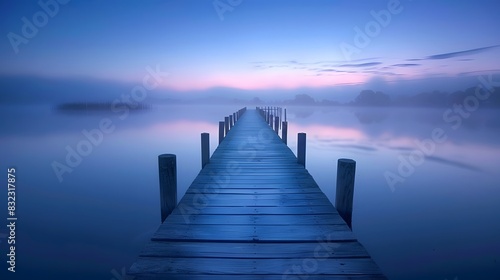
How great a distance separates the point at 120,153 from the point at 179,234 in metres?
18.4

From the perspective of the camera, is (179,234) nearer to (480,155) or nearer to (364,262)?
(364,262)

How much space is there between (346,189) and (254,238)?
177 cm

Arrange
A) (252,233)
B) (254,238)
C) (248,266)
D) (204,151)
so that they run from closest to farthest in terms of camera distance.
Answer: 1. (248,266)
2. (254,238)
3. (252,233)
4. (204,151)

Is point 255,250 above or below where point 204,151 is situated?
below

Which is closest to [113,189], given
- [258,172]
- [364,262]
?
[258,172]

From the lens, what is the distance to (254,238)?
3182mm

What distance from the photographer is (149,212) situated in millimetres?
9367

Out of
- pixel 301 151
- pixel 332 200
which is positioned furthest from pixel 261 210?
pixel 332 200

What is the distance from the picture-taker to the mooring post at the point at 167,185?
4020 millimetres

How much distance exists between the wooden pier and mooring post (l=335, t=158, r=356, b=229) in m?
0.19

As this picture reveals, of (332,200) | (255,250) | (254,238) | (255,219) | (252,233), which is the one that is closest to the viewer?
(255,250)

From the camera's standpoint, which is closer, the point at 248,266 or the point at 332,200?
the point at 248,266

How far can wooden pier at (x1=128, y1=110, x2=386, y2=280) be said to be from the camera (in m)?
2.56

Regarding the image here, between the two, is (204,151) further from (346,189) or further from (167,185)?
(346,189)
